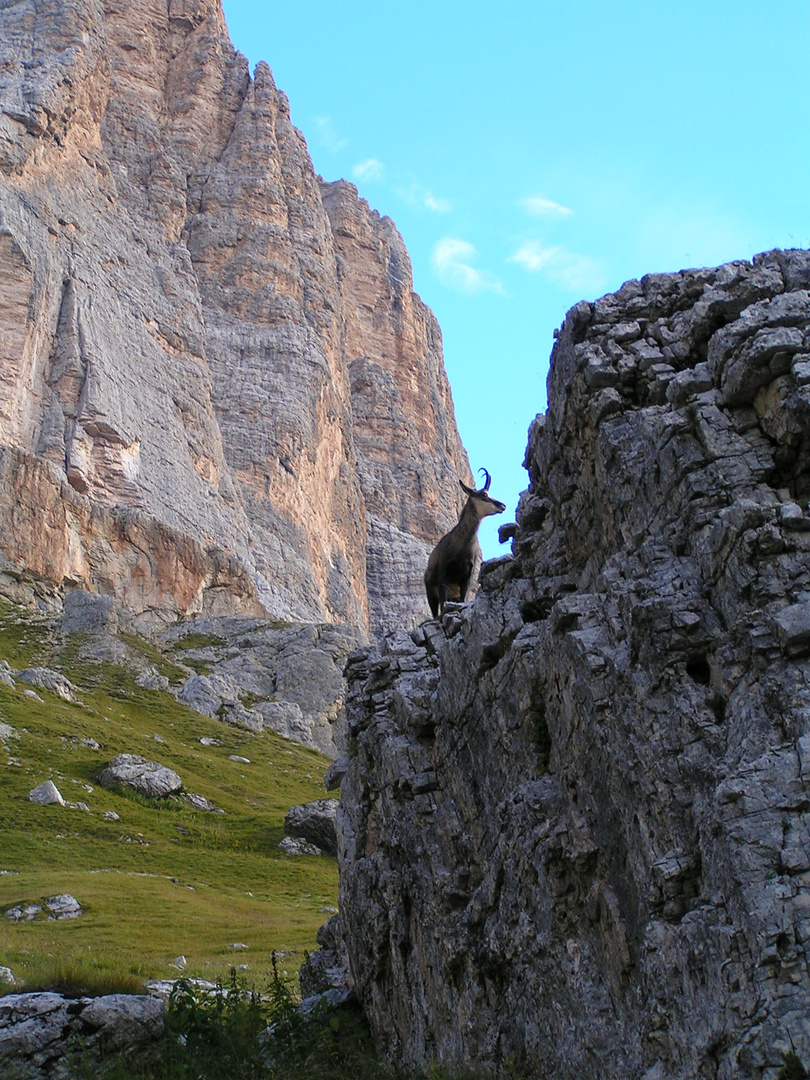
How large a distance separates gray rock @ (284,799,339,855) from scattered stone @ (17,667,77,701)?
16.5m

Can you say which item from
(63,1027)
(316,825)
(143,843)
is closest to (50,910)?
(143,843)

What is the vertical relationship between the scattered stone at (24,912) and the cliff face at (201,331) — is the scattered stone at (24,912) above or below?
below

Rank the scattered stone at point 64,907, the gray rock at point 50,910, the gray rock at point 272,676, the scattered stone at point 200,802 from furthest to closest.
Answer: the gray rock at point 272,676 < the scattered stone at point 200,802 < the scattered stone at point 64,907 < the gray rock at point 50,910

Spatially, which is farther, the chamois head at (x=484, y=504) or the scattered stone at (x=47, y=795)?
the scattered stone at (x=47, y=795)

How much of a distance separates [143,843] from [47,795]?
13.0 ft

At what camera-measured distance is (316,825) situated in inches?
1443

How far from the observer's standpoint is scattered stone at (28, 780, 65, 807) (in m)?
35.3

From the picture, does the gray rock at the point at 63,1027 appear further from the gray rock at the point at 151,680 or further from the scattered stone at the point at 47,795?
the gray rock at the point at 151,680

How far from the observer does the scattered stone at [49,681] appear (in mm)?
49312

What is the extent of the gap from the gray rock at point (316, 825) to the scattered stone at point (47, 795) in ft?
24.0

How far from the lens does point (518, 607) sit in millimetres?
14180

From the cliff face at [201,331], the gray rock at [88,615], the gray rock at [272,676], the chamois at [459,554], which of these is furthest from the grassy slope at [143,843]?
the cliff face at [201,331]

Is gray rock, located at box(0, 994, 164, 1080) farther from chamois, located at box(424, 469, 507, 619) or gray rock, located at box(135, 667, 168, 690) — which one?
gray rock, located at box(135, 667, 168, 690)

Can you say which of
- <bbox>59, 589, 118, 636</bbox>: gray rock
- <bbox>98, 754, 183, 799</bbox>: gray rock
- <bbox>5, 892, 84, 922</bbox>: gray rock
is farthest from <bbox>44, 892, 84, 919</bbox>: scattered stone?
<bbox>59, 589, 118, 636</bbox>: gray rock
